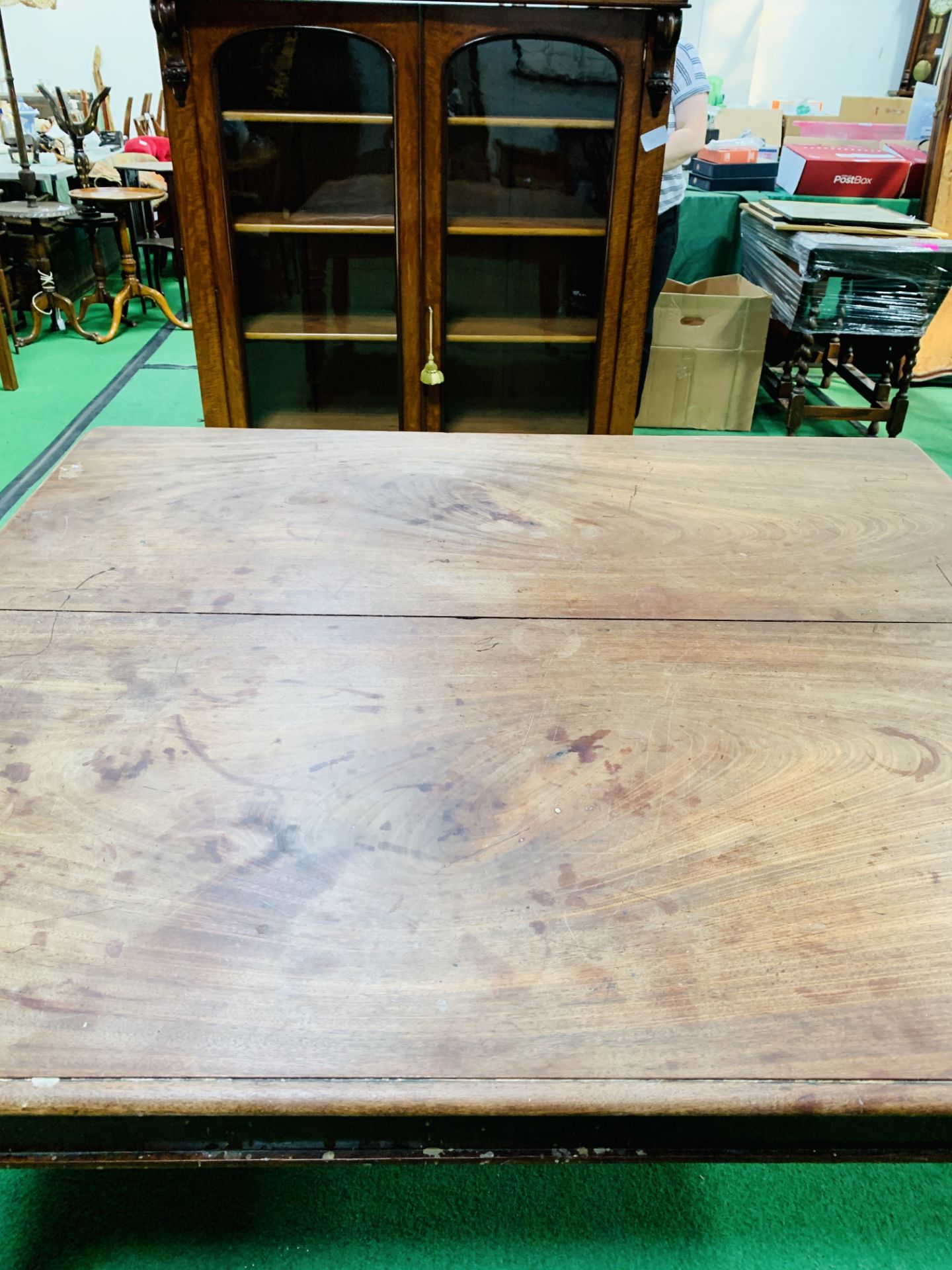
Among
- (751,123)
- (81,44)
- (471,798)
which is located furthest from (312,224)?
(81,44)

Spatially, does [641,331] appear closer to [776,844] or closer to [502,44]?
[502,44]

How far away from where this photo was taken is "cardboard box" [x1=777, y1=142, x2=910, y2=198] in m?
3.59

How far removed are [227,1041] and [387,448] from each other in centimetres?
106

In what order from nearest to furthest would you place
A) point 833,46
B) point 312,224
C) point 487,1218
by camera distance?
point 487,1218
point 312,224
point 833,46

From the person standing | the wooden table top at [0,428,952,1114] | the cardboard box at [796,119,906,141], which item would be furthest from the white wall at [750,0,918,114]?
the wooden table top at [0,428,952,1114]

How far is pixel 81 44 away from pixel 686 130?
6.27 meters

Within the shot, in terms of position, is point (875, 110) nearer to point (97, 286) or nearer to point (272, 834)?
point (97, 286)

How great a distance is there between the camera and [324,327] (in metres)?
2.65

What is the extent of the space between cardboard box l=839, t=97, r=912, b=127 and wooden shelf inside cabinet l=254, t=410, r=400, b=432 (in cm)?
324

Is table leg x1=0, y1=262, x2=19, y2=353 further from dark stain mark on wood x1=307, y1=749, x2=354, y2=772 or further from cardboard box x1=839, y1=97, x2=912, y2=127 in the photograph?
cardboard box x1=839, y1=97, x2=912, y2=127

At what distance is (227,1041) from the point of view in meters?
0.61

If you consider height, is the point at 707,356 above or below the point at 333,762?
below

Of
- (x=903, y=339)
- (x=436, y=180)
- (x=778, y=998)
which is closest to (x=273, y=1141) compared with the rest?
(x=778, y=998)

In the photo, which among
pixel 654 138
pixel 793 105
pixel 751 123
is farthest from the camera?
pixel 793 105
